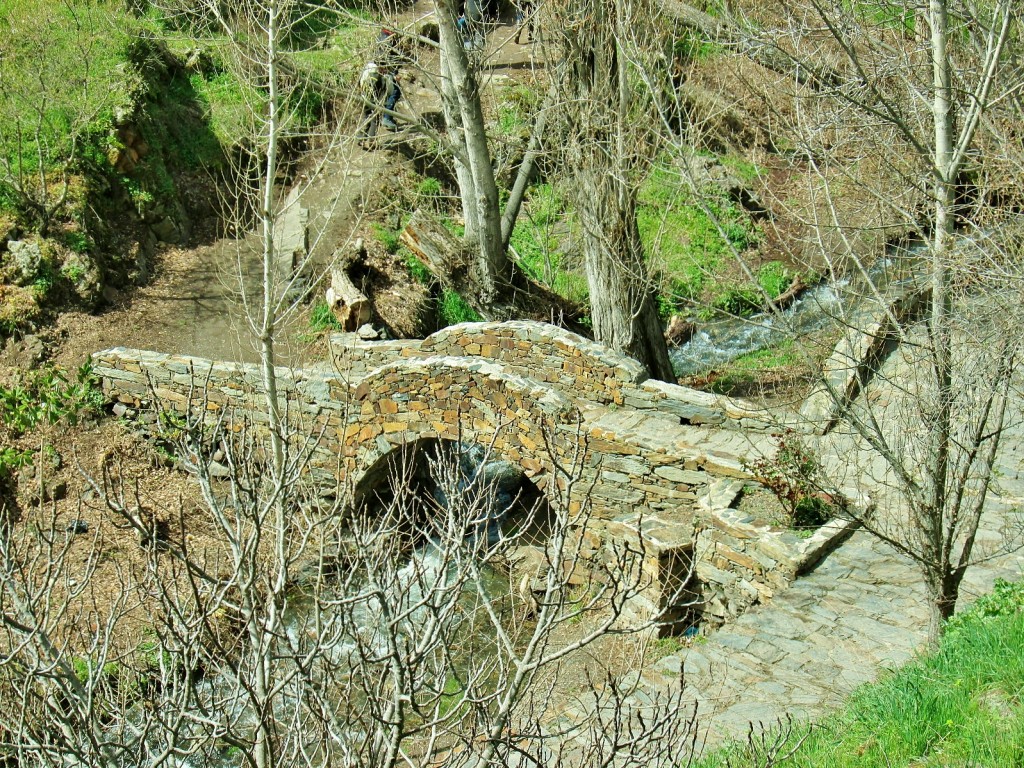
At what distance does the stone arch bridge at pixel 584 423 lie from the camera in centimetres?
951

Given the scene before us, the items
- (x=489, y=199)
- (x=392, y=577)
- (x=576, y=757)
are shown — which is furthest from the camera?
(x=489, y=199)

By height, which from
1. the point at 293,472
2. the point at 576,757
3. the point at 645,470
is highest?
the point at 293,472

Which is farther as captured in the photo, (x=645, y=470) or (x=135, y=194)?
(x=135, y=194)

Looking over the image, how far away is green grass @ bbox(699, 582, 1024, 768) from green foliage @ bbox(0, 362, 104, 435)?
10.1m

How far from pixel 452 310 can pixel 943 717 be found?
11.8 m

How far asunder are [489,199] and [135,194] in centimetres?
654

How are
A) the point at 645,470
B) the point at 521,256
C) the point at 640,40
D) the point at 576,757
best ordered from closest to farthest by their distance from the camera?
the point at 576,757 < the point at 645,470 < the point at 640,40 < the point at 521,256

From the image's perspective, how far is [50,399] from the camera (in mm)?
13352

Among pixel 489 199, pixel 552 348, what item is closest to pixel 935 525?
pixel 552 348

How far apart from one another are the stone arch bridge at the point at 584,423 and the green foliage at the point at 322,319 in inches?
85.1

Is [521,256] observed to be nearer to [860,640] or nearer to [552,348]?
[552,348]

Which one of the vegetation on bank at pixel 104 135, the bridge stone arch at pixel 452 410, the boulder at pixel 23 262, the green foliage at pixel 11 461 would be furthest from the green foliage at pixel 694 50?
the green foliage at pixel 11 461

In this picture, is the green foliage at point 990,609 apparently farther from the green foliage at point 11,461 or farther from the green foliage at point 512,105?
the green foliage at point 512,105

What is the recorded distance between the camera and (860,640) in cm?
791
